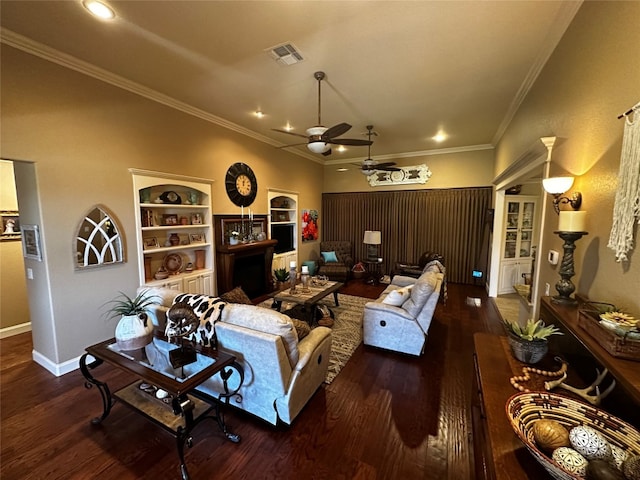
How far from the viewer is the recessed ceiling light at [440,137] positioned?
5344 millimetres

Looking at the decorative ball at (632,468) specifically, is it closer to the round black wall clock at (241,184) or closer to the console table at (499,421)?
the console table at (499,421)

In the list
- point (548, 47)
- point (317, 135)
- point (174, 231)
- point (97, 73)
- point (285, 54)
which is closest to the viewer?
point (548, 47)

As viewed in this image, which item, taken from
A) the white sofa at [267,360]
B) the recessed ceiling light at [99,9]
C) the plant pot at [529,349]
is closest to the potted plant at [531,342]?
the plant pot at [529,349]

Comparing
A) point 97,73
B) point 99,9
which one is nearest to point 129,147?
point 97,73

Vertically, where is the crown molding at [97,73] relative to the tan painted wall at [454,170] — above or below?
above

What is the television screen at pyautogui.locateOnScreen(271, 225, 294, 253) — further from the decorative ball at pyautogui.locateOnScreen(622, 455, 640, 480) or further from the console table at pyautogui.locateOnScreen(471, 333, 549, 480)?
the decorative ball at pyautogui.locateOnScreen(622, 455, 640, 480)

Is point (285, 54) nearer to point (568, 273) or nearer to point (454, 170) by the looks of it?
point (568, 273)

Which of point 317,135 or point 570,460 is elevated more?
point 317,135

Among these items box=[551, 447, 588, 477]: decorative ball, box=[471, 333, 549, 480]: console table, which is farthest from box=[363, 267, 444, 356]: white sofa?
box=[551, 447, 588, 477]: decorative ball

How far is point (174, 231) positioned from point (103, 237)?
119 centimetres

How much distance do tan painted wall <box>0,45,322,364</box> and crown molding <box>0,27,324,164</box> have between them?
6 cm

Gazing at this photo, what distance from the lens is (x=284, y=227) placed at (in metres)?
6.71

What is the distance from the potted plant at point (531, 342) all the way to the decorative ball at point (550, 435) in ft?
1.86

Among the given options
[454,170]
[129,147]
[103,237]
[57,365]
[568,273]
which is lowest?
[57,365]
